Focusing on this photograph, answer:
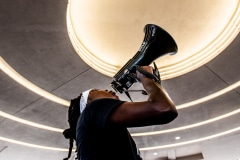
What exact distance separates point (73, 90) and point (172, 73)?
1631mm

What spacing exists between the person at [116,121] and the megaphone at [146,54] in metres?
0.42

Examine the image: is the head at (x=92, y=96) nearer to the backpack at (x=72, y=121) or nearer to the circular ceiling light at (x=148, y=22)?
the backpack at (x=72, y=121)

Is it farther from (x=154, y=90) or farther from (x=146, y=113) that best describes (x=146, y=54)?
(x=146, y=113)

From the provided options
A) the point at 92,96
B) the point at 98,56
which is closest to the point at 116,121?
the point at 92,96

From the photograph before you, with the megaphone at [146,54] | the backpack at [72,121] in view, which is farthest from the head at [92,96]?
the megaphone at [146,54]

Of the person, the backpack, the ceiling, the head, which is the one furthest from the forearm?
the ceiling

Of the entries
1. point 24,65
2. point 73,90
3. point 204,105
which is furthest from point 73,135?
point 204,105

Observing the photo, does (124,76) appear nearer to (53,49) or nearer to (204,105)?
(53,49)

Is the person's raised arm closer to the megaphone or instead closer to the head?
the head

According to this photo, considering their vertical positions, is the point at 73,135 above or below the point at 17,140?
→ below

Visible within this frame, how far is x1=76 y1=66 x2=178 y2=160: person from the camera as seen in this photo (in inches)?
32.2

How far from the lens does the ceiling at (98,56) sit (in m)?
2.46

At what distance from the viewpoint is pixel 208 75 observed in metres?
3.37

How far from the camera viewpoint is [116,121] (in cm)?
83
